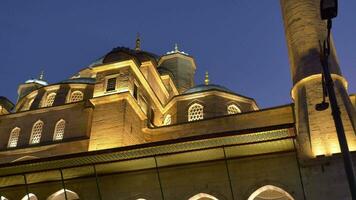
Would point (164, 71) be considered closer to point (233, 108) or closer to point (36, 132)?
point (233, 108)

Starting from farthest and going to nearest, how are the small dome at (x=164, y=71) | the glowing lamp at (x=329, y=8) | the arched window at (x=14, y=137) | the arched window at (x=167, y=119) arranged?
the small dome at (x=164, y=71) < the arched window at (x=167, y=119) < the arched window at (x=14, y=137) < the glowing lamp at (x=329, y=8)

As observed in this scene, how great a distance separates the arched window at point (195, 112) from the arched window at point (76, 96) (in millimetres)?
5921

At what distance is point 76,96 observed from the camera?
74.4 ft

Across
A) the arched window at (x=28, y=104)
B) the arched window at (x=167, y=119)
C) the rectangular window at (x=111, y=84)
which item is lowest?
the arched window at (x=167, y=119)

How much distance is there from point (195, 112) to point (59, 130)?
22.7 ft

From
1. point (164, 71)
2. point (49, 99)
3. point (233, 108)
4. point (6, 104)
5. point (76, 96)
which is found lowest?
point (233, 108)

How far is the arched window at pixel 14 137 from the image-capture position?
21.1m

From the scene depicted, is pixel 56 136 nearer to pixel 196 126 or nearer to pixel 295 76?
pixel 196 126

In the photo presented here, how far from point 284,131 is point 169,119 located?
37.9 feet

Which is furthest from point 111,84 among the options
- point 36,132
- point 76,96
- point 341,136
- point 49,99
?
point 341,136

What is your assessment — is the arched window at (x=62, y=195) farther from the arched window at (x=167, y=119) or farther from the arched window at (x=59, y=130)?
the arched window at (x=167, y=119)

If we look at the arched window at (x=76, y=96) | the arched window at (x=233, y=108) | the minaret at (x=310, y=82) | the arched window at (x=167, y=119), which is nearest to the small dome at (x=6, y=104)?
the arched window at (x=76, y=96)

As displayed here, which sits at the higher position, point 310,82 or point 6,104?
point 6,104

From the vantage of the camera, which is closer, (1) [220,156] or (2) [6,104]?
(1) [220,156]
